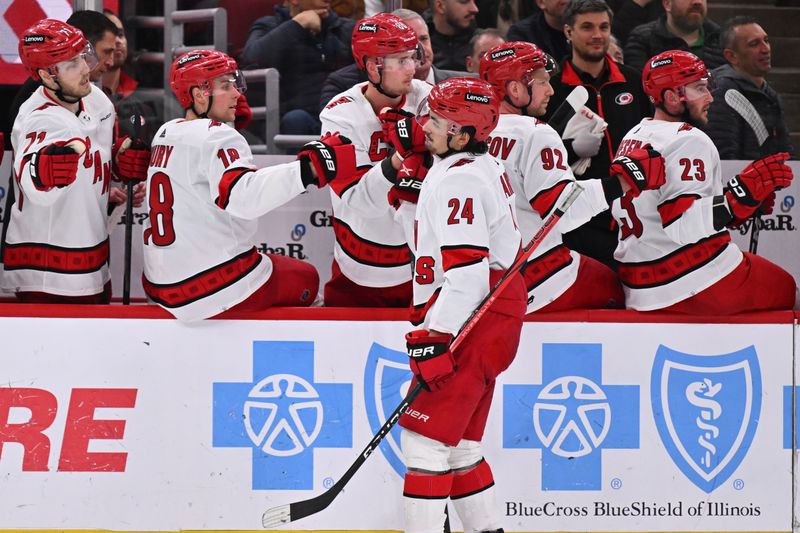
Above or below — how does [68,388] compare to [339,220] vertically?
below

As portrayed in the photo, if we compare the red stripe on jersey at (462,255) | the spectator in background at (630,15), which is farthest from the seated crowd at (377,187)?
the spectator in background at (630,15)

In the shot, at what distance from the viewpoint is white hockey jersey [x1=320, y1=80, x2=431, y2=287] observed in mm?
4309

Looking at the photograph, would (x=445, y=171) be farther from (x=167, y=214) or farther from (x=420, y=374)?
(x=167, y=214)

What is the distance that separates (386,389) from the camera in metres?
4.03

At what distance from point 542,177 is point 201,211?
115 cm

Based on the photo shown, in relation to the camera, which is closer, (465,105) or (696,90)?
(465,105)

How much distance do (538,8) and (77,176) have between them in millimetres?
2265

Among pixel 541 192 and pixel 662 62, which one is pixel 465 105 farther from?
pixel 662 62

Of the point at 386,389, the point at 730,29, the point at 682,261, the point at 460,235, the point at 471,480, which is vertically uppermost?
the point at 730,29

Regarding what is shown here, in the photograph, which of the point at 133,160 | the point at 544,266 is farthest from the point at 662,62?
the point at 133,160

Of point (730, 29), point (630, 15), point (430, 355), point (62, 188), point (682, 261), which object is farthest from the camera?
point (630, 15)

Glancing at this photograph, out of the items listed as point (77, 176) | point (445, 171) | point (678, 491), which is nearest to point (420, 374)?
point (445, 171)

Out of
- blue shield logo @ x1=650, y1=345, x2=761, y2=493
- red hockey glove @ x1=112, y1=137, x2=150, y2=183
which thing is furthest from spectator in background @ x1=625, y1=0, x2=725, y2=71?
red hockey glove @ x1=112, y1=137, x2=150, y2=183

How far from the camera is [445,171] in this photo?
11.5 ft
